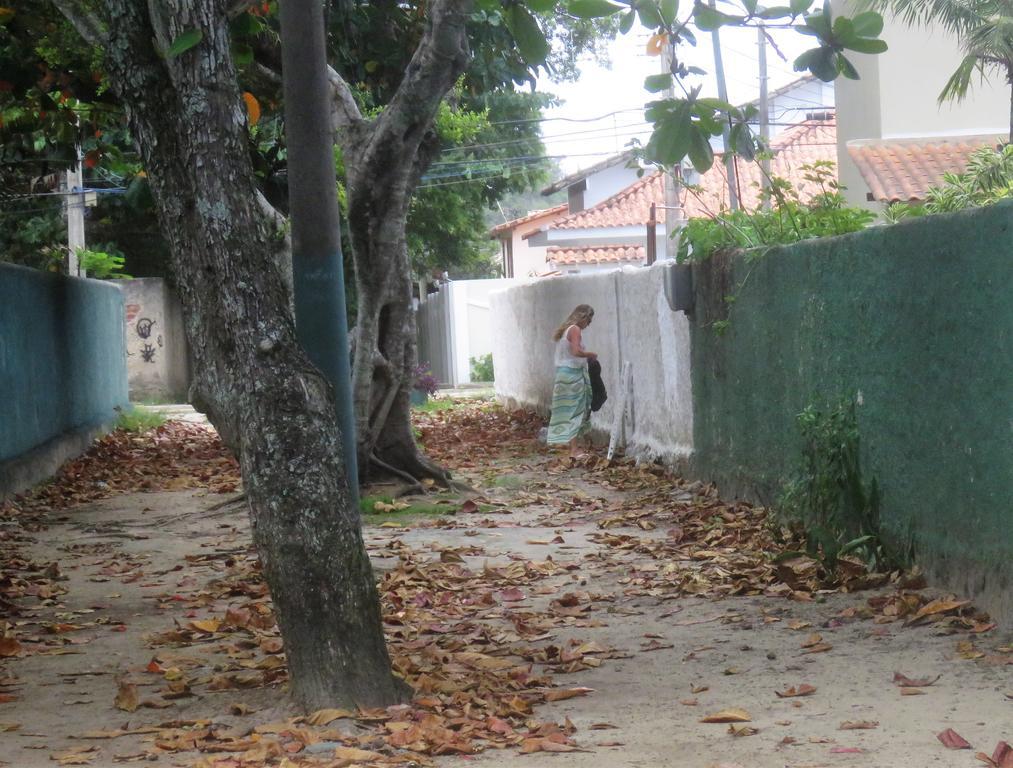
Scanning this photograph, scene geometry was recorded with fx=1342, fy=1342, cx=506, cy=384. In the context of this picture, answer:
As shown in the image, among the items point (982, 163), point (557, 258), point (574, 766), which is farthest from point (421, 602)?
point (557, 258)

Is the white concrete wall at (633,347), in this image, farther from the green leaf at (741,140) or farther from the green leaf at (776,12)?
the green leaf at (776,12)

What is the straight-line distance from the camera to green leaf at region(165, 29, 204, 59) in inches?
195

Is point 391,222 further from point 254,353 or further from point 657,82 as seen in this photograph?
point 657,82

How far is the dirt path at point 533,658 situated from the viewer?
15.0 feet

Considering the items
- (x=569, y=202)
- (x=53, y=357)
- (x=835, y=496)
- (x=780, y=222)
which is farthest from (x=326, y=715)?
(x=569, y=202)

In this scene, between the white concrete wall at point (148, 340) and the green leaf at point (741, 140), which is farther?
the white concrete wall at point (148, 340)

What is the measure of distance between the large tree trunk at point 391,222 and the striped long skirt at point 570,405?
10.8ft

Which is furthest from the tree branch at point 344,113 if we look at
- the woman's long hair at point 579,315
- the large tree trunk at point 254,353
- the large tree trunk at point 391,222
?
the large tree trunk at point 254,353

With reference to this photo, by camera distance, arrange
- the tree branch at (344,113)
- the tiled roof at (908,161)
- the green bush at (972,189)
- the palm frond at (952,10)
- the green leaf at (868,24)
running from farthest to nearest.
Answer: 1. the tiled roof at (908,161)
2. the palm frond at (952,10)
3. the tree branch at (344,113)
4. the green bush at (972,189)
5. the green leaf at (868,24)

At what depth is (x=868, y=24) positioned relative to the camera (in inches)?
176

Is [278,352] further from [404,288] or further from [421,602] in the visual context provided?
[404,288]

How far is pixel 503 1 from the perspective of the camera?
5.25 m

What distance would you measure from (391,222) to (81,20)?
2753 mm

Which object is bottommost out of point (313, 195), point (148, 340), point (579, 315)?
point (579, 315)
